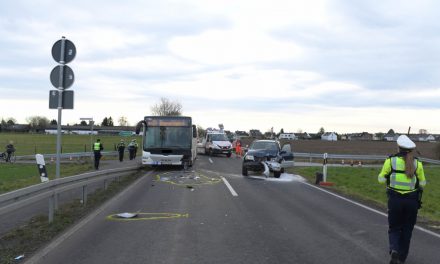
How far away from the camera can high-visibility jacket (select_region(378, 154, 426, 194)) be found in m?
5.99

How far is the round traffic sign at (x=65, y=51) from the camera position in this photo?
31.5 feet

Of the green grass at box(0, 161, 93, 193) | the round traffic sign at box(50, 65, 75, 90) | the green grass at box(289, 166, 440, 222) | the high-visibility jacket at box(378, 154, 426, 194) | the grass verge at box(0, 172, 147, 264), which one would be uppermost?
the round traffic sign at box(50, 65, 75, 90)

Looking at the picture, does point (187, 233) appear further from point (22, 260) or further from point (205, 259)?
point (22, 260)

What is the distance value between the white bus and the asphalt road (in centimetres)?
921

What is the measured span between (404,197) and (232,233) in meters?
2.90

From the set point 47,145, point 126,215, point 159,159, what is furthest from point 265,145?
point 47,145

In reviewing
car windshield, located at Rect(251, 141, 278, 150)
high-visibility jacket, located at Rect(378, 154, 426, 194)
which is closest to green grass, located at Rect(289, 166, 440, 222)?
car windshield, located at Rect(251, 141, 278, 150)

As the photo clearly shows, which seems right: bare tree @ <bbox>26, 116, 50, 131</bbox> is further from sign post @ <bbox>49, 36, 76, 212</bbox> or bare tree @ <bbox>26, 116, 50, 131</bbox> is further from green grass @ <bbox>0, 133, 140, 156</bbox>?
sign post @ <bbox>49, 36, 76, 212</bbox>

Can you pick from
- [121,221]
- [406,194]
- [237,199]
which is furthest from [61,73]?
[406,194]

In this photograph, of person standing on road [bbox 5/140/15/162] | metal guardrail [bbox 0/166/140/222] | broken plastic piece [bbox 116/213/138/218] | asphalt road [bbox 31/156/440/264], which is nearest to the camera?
asphalt road [bbox 31/156/440/264]

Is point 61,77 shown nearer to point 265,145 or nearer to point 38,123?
point 265,145

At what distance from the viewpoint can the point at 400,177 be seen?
6.03 metres

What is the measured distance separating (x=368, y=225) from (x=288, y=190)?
6249 mm

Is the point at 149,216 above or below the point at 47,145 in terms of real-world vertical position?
below
